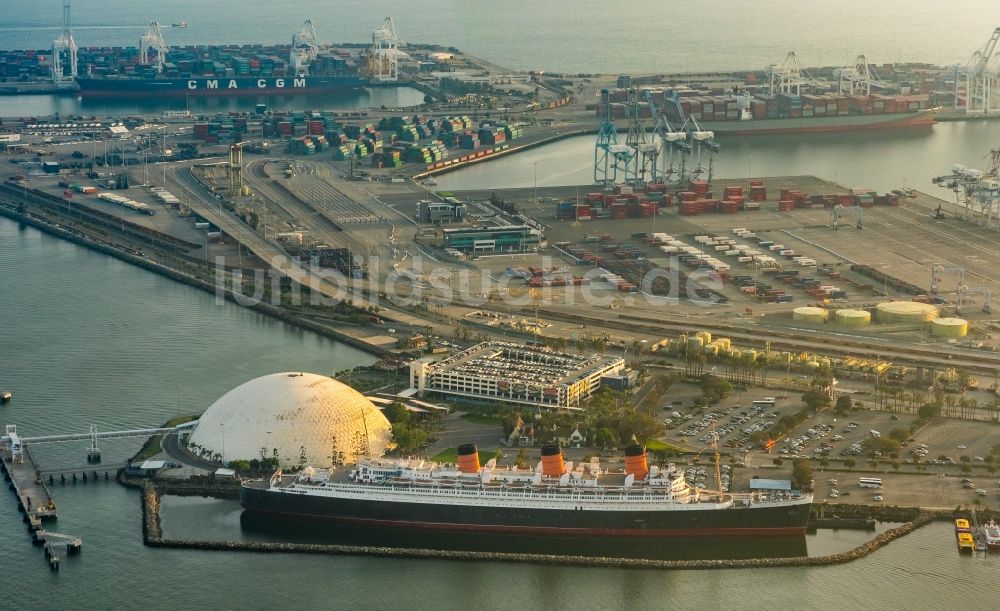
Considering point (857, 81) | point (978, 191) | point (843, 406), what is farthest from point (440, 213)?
point (857, 81)

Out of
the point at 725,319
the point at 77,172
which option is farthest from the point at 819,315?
the point at 77,172

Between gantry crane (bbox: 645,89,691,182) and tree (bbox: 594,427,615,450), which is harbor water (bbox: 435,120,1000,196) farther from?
tree (bbox: 594,427,615,450)

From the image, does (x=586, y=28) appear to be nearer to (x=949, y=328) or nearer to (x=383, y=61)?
(x=383, y=61)

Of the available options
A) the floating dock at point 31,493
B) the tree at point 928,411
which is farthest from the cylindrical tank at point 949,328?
the floating dock at point 31,493

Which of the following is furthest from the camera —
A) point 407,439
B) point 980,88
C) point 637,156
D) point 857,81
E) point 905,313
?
point 857,81

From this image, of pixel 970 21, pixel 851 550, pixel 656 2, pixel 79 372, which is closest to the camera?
pixel 851 550

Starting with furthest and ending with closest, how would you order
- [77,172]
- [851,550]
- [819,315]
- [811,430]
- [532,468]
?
[77,172], [819,315], [811,430], [532,468], [851,550]

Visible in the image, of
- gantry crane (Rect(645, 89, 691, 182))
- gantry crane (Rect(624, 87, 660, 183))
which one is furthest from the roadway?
gantry crane (Rect(645, 89, 691, 182))

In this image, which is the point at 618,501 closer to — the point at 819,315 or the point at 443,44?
the point at 819,315
